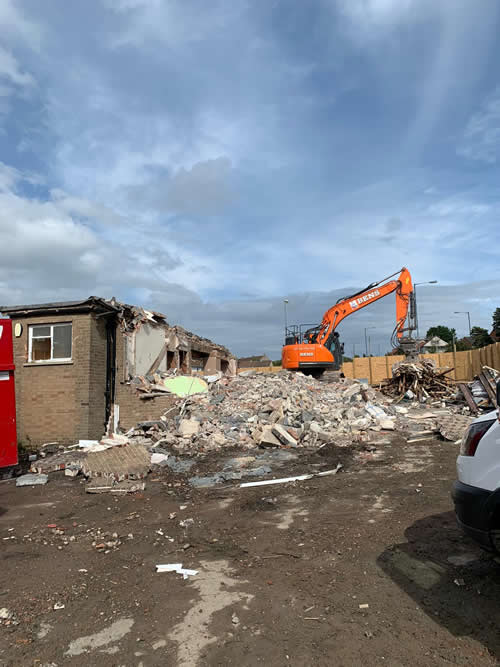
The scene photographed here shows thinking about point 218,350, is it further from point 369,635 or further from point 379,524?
point 369,635

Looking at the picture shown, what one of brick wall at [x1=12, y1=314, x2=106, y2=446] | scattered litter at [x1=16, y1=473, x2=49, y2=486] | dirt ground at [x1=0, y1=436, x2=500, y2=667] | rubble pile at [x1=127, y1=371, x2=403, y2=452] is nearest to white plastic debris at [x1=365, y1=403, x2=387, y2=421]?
rubble pile at [x1=127, y1=371, x2=403, y2=452]

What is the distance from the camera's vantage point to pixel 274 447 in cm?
1088

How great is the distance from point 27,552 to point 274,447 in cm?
647

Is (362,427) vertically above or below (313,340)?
below

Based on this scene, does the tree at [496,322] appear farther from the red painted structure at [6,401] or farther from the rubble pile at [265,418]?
the red painted structure at [6,401]

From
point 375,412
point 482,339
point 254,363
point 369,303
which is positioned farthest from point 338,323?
point 482,339

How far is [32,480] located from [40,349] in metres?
5.04

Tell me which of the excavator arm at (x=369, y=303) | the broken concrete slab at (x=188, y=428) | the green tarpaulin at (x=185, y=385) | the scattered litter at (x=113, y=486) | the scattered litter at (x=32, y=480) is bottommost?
the scattered litter at (x=32, y=480)

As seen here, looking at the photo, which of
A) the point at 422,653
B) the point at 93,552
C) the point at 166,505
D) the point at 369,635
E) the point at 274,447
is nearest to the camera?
the point at 422,653

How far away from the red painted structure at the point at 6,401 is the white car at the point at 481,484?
322 inches

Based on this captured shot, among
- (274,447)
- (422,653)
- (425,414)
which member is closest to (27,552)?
(422,653)

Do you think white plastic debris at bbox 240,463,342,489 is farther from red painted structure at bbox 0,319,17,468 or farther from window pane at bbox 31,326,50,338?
window pane at bbox 31,326,50,338

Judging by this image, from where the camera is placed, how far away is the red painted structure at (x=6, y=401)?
8.62 metres

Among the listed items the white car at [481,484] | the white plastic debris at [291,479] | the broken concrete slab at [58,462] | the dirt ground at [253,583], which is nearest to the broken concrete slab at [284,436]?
the white plastic debris at [291,479]
